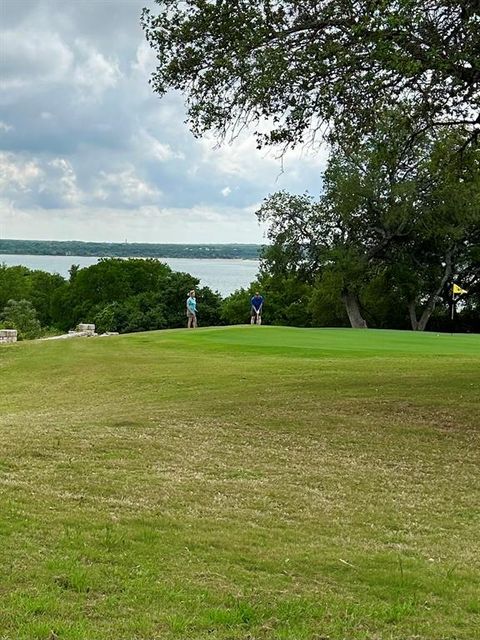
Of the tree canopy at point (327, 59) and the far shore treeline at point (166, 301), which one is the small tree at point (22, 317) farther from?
the tree canopy at point (327, 59)

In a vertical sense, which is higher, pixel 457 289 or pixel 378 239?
pixel 378 239

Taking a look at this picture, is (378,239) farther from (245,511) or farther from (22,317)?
(245,511)

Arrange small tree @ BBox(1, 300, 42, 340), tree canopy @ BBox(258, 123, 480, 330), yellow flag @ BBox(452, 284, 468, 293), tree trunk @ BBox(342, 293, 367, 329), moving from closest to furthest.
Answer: tree canopy @ BBox(258, 123, 480, 330) → yellow flag @ BBox(452, 284, 468, 293) → tree trunk @ BBox(342, 293, 367, 329) → small tree @ BBox(1, 300, 42, 340)

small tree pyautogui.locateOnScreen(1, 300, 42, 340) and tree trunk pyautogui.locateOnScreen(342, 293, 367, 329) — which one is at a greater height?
tree trunk pyautogui.locateOnScreen(342, 293, 367, 329)

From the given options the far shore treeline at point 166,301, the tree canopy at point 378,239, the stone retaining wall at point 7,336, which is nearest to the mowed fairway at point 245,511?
the stone retaining wall at point 7,336

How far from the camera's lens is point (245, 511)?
20.4 feet

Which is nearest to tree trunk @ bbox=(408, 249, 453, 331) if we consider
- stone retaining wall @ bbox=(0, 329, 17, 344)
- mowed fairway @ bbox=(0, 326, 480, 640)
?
stone retaining wall @ bbox=(0, 329, 17, 344)

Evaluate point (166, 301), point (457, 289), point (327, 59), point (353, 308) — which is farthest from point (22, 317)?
point (327, 59)

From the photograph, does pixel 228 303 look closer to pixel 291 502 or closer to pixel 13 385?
pixel 13 385

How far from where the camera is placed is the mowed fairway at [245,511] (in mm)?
3971

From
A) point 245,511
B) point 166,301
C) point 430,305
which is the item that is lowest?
point 166,301

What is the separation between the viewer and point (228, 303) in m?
67.8

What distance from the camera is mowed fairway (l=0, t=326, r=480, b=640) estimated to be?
3.97 m

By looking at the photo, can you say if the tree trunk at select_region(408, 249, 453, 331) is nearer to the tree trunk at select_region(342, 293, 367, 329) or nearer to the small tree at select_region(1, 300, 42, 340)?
the tree trunk at select_region(342, 293, 367, 329)
